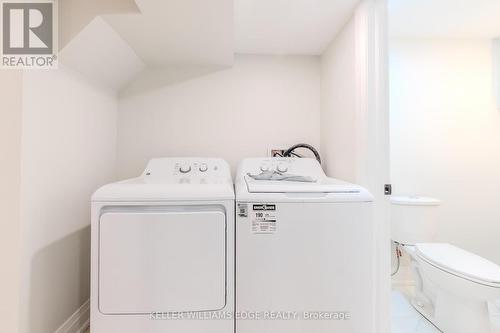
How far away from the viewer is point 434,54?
2.21 metres

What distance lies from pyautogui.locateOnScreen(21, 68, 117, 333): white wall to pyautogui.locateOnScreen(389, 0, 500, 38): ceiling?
2096mm

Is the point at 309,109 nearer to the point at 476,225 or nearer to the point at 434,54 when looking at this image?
the point at 434,54

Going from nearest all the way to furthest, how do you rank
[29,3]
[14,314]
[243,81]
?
[14,314] → [29,3] → [243,81]

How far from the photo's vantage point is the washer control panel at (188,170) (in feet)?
5.32

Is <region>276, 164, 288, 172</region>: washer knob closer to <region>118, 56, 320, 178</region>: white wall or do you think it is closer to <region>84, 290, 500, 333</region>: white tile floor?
<region>118, 56, 320, 178</region>: white wall

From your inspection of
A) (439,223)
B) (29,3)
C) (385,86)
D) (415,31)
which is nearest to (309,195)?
(385,86)

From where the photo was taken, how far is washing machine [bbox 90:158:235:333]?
1.07 metres

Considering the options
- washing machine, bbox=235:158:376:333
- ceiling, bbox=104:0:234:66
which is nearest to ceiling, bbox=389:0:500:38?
ceiling, bbox=104:0:234:66

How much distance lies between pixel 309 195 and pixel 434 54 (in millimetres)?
2032

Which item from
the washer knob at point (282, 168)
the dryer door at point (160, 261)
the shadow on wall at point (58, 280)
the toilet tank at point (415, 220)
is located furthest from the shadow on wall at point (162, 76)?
the toilet tank at point (415, 220)

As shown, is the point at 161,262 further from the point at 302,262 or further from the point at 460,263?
the point at 460,263

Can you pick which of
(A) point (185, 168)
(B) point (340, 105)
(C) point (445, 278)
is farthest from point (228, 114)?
(C) point (445, 278)

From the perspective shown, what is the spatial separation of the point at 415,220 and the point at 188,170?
178cm

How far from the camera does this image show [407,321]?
1658mm
